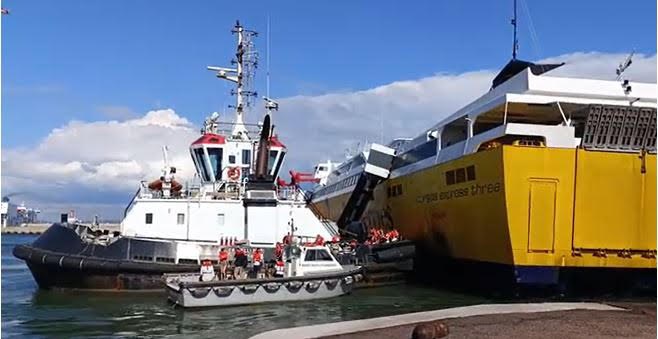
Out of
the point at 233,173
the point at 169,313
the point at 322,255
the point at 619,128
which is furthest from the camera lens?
the point at 233,173

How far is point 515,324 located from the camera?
11617 mm

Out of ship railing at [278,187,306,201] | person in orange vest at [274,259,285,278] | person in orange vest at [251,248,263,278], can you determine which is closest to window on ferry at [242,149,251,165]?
ship railing at [278,187,306,201]

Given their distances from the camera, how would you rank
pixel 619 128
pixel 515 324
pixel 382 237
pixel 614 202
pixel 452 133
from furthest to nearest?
pixel 382 237
pixel 452 133
pixel 619 128
pixel 614 202
pixel 515 324

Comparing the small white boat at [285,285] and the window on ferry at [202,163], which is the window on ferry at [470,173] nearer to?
the small white boat at [285,285]

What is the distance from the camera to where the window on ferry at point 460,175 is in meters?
20.3

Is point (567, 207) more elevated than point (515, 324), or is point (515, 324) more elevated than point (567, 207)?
point (567, 207)

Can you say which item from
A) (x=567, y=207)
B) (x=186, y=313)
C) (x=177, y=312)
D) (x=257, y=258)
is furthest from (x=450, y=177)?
(x=177, y=312)

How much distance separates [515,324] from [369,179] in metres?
20.8

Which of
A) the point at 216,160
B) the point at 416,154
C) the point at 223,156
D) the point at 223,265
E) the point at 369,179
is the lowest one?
the point at 223,265

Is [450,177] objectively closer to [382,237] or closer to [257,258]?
[382,237]

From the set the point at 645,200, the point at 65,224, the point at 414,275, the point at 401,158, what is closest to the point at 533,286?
the point at 645,200

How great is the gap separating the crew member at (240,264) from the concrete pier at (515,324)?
6606 millimetres

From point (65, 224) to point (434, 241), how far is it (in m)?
13.1

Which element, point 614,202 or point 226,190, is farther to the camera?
point 226,190
